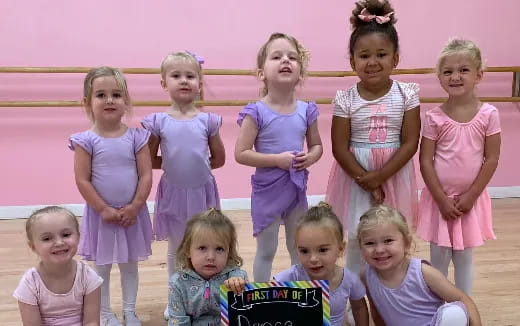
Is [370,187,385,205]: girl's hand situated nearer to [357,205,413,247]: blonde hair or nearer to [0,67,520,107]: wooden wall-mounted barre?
[357,205,413,247]: blonde hair

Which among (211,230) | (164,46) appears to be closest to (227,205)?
(164,46)

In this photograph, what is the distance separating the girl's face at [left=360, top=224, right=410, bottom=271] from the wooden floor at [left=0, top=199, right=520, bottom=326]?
611 millimetres

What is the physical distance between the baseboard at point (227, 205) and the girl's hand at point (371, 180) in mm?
1846

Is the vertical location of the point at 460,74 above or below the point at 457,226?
above

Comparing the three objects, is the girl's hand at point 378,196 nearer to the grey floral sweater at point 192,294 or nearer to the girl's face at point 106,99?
the grey floral sweater at point 192,294

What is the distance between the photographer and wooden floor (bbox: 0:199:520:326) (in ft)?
6.93

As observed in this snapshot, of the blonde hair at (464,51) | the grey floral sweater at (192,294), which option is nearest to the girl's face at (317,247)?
the grey floral sweater at (192,294)

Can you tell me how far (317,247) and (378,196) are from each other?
0.42 m

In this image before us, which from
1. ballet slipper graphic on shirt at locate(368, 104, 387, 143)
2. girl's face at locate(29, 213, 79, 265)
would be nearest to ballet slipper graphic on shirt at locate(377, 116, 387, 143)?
ballet slipper graphic on shirt at locate(368, 104, 387, 143)

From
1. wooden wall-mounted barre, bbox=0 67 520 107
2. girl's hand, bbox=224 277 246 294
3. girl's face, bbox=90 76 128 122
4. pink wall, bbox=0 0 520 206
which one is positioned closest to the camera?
girl's hand, bbox=224 277 246 294

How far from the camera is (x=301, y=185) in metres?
1.91

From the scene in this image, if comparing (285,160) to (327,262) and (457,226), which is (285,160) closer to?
(327,262)

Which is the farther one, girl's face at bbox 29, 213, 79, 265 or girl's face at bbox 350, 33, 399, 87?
girl's face at bbox 350, 33, 399, 87

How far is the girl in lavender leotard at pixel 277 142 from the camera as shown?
1.88 m
